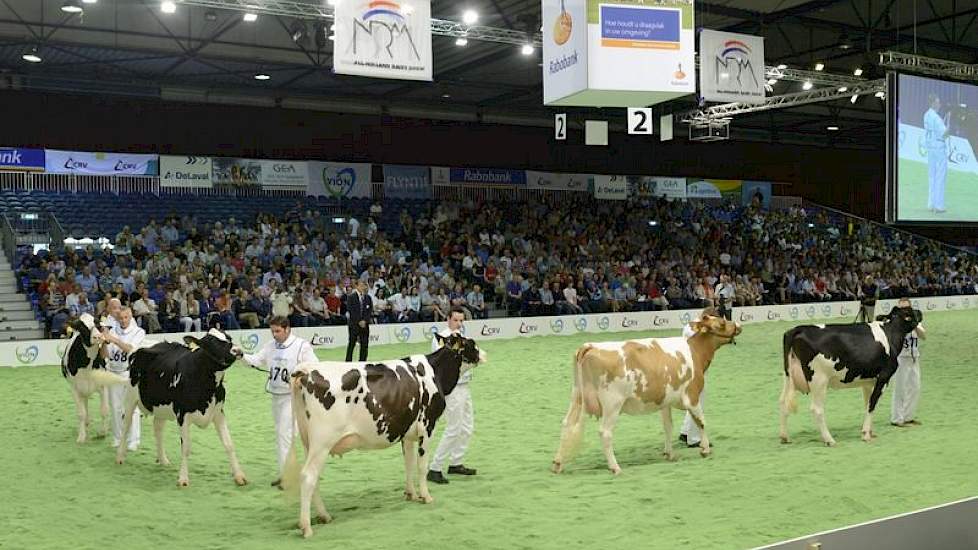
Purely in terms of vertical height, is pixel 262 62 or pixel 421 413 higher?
pixel 262 62

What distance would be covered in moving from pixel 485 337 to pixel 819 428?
13050mm

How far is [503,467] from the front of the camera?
30.6 feet

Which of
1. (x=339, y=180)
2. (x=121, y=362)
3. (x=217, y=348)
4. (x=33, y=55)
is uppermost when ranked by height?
(x=33, y=55)

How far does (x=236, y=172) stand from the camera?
2836 centimetres

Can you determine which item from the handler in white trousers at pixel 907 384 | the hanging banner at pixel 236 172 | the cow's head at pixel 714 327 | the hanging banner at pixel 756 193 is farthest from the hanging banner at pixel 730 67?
the hanging banner at pixel 756 193

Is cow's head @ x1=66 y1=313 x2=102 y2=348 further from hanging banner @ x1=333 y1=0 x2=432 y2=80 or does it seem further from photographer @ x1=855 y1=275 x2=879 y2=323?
photographer @ x1=855 y1=275 x2=879 y2=323

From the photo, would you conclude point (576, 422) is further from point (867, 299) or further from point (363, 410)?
point (867, 299)

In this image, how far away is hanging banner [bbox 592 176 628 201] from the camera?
3516 cm

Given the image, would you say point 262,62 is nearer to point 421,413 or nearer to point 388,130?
point 388,130

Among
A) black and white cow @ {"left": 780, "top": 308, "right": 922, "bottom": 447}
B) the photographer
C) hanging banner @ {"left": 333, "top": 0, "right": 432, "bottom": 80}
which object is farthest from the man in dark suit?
the photographer

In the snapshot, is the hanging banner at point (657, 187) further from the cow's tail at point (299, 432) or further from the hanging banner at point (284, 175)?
the cow's tail at point (299, 432)

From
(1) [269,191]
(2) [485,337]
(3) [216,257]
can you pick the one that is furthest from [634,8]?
(1) [269,191]

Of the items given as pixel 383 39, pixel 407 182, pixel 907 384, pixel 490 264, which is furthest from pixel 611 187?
pixel 907 384

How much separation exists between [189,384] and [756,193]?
33.6m
